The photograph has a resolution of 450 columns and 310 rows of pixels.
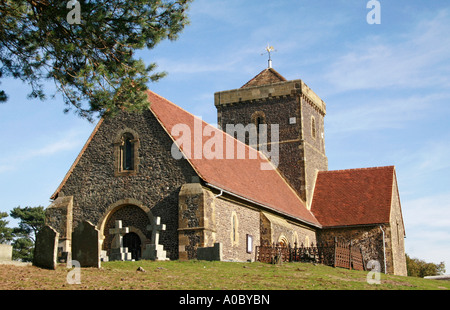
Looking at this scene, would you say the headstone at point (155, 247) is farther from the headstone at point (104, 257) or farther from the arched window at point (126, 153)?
the arched window at point (126, 153)

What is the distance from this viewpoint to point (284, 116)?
37.6 m

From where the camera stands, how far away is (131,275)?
15.6 m

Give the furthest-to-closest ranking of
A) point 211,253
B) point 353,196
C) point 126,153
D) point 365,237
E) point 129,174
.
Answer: point 353,196
point 365,237
point 126,153
point 129,174
point 211,253

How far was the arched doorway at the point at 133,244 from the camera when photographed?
76.1ft

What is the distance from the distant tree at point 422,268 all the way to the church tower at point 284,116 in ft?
67.8

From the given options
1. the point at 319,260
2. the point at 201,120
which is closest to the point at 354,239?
the point at 319,260

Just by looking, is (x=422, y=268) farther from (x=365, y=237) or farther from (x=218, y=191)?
(x=218, y=191)

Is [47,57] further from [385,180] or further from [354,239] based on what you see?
[385,180]

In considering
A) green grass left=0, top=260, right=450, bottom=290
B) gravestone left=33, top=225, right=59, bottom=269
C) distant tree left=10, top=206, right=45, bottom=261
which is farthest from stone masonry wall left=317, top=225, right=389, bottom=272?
distant tree left=10, top=206, right=45, bottom=261

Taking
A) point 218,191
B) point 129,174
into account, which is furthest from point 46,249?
point 218,191

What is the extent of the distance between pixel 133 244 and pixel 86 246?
6.62m

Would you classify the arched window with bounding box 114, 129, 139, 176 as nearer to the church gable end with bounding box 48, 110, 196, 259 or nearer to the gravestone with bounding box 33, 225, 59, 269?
the church gable end with bounding box 48, 110, 196, 259
